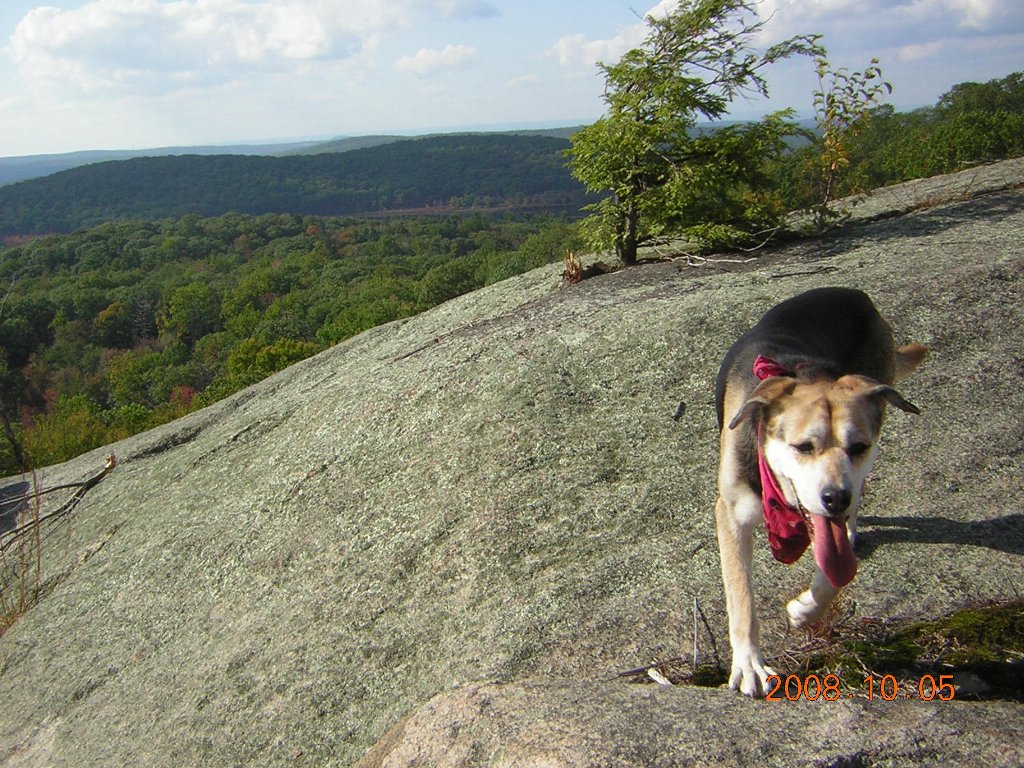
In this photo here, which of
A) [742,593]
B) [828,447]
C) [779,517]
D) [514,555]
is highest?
[828,447]

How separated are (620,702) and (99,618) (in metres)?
6.11

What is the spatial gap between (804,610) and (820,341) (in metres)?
1.82

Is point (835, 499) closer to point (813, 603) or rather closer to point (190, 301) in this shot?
point (813, 603)

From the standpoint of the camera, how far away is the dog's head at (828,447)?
340cm

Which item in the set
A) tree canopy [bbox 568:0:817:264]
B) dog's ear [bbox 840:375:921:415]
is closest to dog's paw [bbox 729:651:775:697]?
dog's ear [bbox 840:375:921:415]

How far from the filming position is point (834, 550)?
353cm

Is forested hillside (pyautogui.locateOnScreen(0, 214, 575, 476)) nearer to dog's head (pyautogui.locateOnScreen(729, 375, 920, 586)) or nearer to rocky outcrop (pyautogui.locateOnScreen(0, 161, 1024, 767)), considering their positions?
rocky outcrop (pyautogui.locateOnScreen(0, 161, 1024, 767))

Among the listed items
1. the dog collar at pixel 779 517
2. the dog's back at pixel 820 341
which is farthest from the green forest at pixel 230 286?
the dog collar at pixel 779 517

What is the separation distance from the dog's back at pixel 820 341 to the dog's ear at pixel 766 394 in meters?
0.73

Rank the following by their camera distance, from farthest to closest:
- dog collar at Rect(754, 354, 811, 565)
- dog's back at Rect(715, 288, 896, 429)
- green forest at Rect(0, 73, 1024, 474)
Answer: green forest at Rect(0, 73, 1024, 474) → dog's back at Rect(715, 288, 896, 429) → dog collar at Rect(754, 354, 811, 565)

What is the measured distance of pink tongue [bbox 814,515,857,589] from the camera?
11.5 ft

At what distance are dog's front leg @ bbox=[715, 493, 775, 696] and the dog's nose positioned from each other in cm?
84
